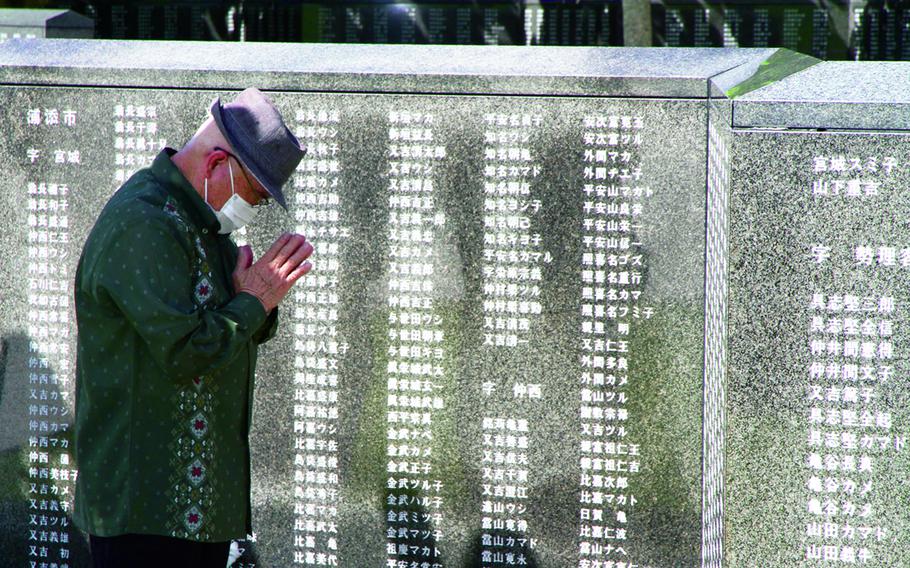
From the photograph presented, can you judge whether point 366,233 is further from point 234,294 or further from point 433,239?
point 234,294

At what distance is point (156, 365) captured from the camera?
322 centimetres

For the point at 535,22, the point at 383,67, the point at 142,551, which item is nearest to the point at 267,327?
the point at 142,551

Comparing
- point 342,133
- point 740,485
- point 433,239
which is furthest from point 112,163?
point 740,485

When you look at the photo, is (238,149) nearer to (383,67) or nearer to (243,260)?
(243,260)

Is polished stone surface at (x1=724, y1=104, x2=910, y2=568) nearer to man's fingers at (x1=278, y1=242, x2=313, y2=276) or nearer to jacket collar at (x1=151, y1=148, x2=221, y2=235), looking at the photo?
man's fingers at (x1=278, y1=242, x2=313, y2=276)

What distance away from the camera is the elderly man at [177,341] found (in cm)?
311

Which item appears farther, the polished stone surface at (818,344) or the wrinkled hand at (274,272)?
the polished stone surface at (818,344)

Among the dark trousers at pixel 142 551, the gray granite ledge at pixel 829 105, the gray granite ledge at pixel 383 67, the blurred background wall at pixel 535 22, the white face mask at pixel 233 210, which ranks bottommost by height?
the dark trousers at pixel 142 551

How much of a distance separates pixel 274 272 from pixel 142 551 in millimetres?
912

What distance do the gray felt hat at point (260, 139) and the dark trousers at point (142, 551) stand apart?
1092mm

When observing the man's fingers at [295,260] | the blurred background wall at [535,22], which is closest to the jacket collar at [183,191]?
the man's fingers at [295,260]

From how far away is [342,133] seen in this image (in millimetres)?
4719

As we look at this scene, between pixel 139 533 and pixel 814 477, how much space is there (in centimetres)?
217

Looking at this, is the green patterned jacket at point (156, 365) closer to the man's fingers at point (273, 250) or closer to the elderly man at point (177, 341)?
the elderly man at point (177, 341)
